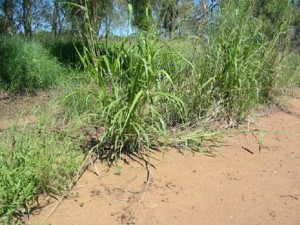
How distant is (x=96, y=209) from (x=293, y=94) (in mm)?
4494

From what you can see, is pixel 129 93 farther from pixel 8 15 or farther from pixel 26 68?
pixel 8 15

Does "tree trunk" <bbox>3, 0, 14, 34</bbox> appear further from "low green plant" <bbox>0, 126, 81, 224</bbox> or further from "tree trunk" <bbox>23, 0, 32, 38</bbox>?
"low green plant" <bbox>0, 126, 81, 224</bbox>

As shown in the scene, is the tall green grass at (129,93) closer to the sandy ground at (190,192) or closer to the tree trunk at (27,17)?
the sandy ground at (190,192)

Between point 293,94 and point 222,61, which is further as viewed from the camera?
point 293,94

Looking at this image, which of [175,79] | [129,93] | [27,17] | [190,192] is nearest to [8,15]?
[27,17]

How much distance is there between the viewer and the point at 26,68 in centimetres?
636

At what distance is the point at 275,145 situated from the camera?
3.62 m

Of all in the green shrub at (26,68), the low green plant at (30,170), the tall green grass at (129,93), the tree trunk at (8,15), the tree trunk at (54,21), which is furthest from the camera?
the tree trunk at (54,21)

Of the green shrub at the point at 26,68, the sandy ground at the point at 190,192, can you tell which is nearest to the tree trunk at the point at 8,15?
the green shrub at the point at 26,68

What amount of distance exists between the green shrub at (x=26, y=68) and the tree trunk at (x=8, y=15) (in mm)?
2000

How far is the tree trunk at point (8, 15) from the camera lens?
8602 mm

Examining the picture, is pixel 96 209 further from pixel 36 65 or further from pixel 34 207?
pixel 36 65

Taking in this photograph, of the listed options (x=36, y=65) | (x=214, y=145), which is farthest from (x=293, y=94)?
(x=36, y=65)

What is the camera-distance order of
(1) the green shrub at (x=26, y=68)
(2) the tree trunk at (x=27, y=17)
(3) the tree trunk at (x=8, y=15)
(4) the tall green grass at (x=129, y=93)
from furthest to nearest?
(2) the tree trunk at (x=27, y=17) < (3) the tree trunk at (x=8, y=15) < (1) the green shrub at (x=26, y=68) < (4) the tall green grass at (x=129, y=93)
